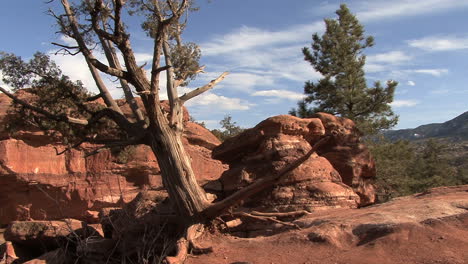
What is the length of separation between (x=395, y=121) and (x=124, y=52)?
50.1 ft

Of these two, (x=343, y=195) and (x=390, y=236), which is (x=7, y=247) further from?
(x=390, y=236)

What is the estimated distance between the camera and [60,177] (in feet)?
66.4

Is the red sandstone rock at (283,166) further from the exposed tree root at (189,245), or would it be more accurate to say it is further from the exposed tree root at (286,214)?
the exposed tree root at (189,245)

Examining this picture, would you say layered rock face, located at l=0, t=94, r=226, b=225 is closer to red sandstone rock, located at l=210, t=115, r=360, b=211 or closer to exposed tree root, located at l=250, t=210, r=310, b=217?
red sandstone rock, located at l=210, t=115, r=360, b=211

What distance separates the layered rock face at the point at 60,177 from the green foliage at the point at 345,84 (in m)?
7.26

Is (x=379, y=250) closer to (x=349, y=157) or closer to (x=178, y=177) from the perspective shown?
(x=178, y=177)

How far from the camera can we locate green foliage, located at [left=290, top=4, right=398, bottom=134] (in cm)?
1962

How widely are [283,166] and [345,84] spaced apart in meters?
11.0

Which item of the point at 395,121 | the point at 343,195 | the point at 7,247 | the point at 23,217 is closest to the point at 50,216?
the point at 23,217

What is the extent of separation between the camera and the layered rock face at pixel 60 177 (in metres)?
19.7

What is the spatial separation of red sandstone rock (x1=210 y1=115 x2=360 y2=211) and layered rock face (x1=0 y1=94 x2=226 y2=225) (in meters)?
9.69

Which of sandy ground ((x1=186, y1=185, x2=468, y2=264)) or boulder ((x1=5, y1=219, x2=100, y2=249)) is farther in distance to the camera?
boulder ((x1=5, y1=219, x2=100, y2=249))

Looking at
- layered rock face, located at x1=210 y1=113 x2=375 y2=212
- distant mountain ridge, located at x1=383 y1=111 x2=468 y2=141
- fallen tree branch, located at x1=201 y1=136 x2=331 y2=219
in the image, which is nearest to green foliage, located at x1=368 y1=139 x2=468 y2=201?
layered rock face, located at x1=210 y1=113 x2=375 y2=212

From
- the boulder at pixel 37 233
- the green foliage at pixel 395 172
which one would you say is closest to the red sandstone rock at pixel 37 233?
the boulder at pixel 37 233
